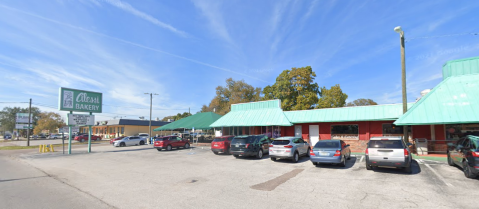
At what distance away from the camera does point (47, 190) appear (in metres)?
7.59

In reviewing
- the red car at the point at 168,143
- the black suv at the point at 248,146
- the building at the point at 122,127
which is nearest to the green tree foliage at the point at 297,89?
the red car at the point at 168,143

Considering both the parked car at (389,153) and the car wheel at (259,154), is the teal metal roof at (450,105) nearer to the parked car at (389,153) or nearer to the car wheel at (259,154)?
the parked car at (389,153)

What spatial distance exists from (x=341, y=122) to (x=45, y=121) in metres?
70.9

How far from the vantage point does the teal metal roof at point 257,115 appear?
2231cm

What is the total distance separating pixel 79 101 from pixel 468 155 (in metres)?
29.2

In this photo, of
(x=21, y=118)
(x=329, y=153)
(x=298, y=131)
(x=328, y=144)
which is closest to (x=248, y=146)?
(x=328, y=144)

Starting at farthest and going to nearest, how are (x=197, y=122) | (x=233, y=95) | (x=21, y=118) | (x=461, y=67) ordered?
(x=233, y=95) < (x=21, y=118) < (x=197, y=122) < (x=461, y=67)

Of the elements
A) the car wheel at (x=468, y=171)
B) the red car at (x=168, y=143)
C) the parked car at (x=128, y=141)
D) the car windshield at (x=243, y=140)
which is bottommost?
the parked car at (x=128, y=141)

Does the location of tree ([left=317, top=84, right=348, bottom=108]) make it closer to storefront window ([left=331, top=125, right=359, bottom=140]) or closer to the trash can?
storefront window ([left=331, top=125, right=359, bottom=140])

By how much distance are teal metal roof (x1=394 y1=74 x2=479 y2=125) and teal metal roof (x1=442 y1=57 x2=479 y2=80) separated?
375 millimetres

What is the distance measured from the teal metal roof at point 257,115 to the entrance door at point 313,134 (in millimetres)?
2439

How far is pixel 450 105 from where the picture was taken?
13.9 metres

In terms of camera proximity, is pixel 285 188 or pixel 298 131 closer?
pixel 285 188

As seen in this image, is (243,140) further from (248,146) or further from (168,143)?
(168,143)
